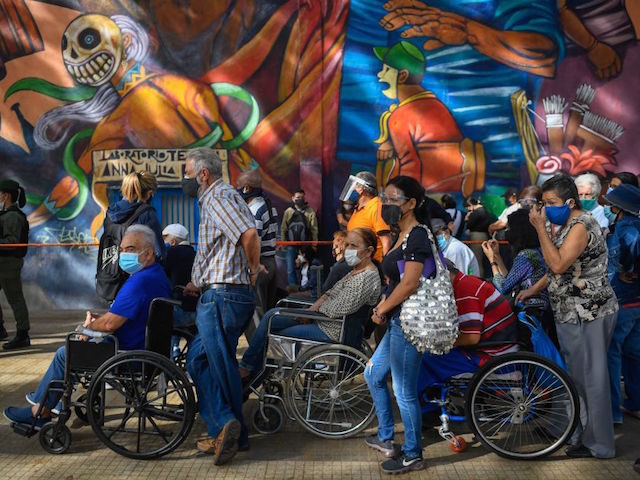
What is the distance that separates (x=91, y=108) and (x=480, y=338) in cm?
850

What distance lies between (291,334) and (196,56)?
730cm

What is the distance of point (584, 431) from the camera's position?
513 cm

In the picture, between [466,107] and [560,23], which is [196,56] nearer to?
[466,107]

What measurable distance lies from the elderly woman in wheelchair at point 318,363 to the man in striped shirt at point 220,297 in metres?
0.43

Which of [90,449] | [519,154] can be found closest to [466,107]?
[519,154]

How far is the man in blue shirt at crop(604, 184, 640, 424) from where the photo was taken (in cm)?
564

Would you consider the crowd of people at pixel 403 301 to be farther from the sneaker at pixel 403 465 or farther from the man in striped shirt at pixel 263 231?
the man in striped shirt at pixel 263 231

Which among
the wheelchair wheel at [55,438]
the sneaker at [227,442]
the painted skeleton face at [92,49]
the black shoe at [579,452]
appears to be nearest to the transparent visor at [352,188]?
the sneaker at [227,442]

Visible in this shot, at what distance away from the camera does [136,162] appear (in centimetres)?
1195

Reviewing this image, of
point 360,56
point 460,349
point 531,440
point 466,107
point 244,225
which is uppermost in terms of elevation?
point 360,56

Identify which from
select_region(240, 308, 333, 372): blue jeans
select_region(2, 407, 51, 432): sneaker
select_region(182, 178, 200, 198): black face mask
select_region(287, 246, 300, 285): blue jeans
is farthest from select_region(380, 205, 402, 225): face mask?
select_region(287, 246, 300, 285): blue jeans

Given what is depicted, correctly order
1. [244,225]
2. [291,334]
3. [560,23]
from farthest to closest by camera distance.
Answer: [560,23]
[291,334]
[244,225]

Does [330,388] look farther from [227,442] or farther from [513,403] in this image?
[513,403]

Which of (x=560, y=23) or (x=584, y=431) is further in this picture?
(x=560, y=23)
